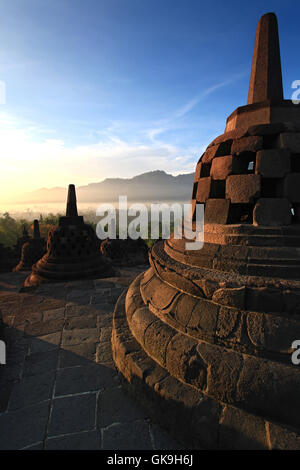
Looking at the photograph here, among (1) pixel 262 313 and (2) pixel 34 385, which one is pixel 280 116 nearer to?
(1) pixel 262 313

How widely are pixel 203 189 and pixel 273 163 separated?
3.17ft

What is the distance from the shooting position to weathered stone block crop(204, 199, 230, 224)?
9.90ft

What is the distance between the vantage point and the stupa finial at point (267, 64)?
3393 mm

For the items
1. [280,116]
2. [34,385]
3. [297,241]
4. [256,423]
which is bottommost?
[34,385]

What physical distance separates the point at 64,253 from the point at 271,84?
7053 millimetres

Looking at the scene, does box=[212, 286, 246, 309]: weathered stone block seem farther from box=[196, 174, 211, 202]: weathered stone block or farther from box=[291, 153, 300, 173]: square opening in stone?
box=[291, 153, 300, 173]: square opening in stone

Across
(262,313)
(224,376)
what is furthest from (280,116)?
(224,376)

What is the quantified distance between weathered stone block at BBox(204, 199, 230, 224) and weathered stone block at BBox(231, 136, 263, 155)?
667mm

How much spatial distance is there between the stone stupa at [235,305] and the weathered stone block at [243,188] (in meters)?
0.01

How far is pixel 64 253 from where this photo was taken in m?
7.88

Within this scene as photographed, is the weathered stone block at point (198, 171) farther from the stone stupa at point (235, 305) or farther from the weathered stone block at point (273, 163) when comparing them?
the weathered stone block at point (273, 163)

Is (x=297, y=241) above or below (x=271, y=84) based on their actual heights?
below

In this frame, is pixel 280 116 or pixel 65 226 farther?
pixel 65 226

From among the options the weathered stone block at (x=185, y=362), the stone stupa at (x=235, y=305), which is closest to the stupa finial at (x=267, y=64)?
the stone stupa at (x=235, y=305)
